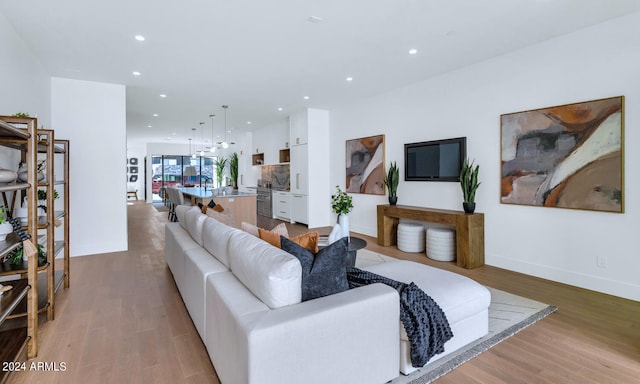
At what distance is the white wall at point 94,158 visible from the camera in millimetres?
4723

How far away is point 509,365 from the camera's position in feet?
6.68

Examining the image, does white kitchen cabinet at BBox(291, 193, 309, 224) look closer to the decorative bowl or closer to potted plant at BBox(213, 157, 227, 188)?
the decorative bowl

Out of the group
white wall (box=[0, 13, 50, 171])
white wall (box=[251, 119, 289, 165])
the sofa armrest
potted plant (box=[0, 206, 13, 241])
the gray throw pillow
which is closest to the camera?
the sofa armrest

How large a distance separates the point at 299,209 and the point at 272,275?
5.85 m

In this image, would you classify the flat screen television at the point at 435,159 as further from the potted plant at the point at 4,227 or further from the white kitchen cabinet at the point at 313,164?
the potted plant at the point at 4,227

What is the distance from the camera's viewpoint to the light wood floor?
6.39 feet

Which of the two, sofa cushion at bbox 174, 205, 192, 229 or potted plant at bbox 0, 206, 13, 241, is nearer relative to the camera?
potted plant at bbox 0, 206, 13, 241

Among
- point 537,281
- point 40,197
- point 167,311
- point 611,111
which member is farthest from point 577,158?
point 40,197

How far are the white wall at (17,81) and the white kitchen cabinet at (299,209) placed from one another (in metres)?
4.67

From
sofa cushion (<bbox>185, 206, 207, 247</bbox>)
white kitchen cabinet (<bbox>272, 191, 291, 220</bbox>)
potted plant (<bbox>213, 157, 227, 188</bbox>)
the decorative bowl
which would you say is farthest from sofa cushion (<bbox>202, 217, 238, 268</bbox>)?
potted plant (<bbox>213, 157, 227, 188</bbox>)

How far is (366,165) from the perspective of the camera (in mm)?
6191

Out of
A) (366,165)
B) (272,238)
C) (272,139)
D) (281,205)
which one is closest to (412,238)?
(366,165)

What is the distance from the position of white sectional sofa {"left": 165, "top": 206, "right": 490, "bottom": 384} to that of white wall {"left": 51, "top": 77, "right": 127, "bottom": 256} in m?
3.61

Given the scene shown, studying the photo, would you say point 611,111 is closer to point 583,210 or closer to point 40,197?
point 583,210
